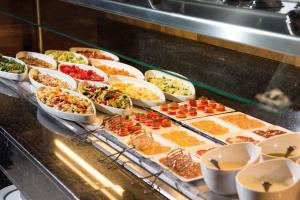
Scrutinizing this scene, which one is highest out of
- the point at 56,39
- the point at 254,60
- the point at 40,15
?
the point at 254,60

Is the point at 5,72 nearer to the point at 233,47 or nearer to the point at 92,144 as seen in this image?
the point at 92,144

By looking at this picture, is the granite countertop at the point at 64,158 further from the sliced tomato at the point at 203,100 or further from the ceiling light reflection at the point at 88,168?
the sliced tomato at the point at 203,100

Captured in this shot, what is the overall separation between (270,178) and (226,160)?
21 cm

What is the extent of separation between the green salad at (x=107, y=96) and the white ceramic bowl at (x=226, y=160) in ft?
3.04

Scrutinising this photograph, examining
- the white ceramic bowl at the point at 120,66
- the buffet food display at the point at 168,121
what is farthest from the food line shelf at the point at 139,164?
the white ceramic bowl at the point at 120,66

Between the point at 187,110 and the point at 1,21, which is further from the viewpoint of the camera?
the point at 1,21

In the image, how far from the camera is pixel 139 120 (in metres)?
2.50

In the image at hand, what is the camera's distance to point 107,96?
2.71 meters

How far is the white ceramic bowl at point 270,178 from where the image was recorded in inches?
58.5

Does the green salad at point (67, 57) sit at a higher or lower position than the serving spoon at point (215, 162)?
lower

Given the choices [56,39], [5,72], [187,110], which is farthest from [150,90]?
[56,39]

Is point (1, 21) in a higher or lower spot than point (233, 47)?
lower

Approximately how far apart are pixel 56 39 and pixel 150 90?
1.65 m

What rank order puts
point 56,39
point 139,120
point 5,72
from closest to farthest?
point 139,120 < point 5,72 < point 56,39
